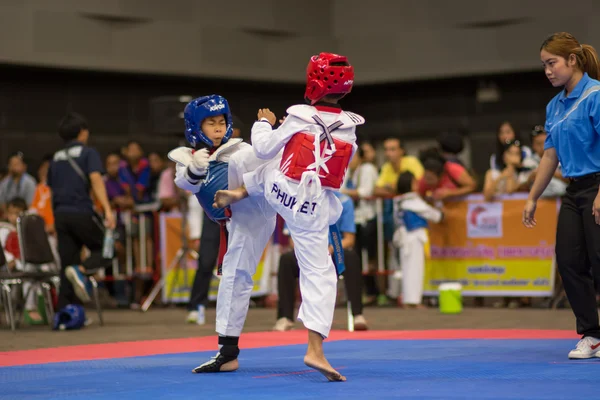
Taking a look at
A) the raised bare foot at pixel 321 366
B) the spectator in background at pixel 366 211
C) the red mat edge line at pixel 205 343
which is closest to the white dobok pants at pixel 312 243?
the raised bare foot at pixel 321 366

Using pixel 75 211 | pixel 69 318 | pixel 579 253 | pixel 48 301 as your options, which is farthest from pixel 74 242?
pixel 579 253

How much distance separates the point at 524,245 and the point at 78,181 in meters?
4.96

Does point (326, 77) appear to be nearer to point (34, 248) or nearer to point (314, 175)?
A: point (314, 175)

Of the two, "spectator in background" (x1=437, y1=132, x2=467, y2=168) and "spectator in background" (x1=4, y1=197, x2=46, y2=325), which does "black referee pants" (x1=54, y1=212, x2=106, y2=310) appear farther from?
"spectator in background" (x1=437, y1=132, x2=467, y2=168)

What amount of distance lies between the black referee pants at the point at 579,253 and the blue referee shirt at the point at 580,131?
90 millimetres

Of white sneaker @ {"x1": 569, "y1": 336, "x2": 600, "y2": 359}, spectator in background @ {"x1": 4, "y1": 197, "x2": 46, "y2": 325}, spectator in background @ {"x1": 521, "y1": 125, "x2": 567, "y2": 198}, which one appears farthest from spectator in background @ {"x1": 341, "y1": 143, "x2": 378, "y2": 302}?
white sneaker @ {"x1": 569, "y1": 336, "x2": 600, "y2": 359}

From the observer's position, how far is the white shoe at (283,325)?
8.03 meters

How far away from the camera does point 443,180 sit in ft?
35.0

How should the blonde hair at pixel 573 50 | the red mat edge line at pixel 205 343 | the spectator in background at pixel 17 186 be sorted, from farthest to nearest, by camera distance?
1. the spectator in background at pixel 17 186
2. the red mat edge line at pixel 205 343
3. the blonde hair at pixel 573 50

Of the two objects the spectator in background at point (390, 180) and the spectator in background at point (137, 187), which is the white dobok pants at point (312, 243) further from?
the spectator in background at point (137, 187)

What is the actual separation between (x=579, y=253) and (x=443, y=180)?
18.3 feet

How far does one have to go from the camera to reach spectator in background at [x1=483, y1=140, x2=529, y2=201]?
405 inches

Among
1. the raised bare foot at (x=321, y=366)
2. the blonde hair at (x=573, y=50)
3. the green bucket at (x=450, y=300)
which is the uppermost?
the blonde hair at (x=573, y=50)

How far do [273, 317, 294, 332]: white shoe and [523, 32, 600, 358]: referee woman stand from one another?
10.9 feet
